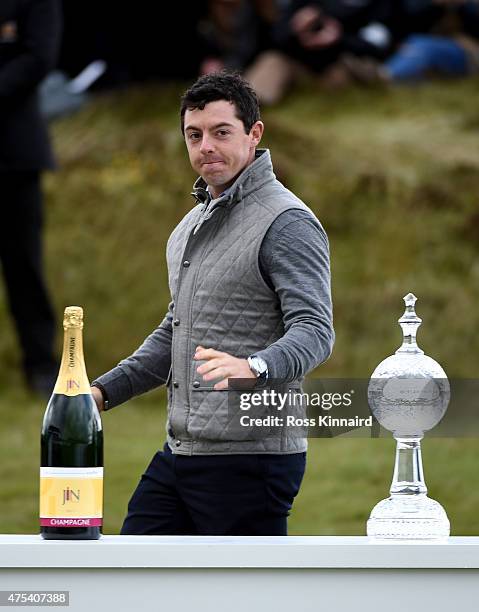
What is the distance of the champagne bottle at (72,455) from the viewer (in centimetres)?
155

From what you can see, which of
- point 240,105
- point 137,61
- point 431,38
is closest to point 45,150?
point 137,61

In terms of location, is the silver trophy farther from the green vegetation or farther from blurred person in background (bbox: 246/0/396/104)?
blurred person in background (bbox: 246/0/396/104)

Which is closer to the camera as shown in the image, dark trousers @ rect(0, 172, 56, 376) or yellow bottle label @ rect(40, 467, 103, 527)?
yellow bottle label @ rect(40, 467, 103, 527)

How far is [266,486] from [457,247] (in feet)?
14.3

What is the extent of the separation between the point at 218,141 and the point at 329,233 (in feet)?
14.1

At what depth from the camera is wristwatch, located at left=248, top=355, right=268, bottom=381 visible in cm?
Result: 157

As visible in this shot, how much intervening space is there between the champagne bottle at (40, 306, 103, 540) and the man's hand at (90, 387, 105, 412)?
17cm

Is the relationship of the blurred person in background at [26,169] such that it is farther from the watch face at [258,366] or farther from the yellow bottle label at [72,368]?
the watch face at [258,366]
